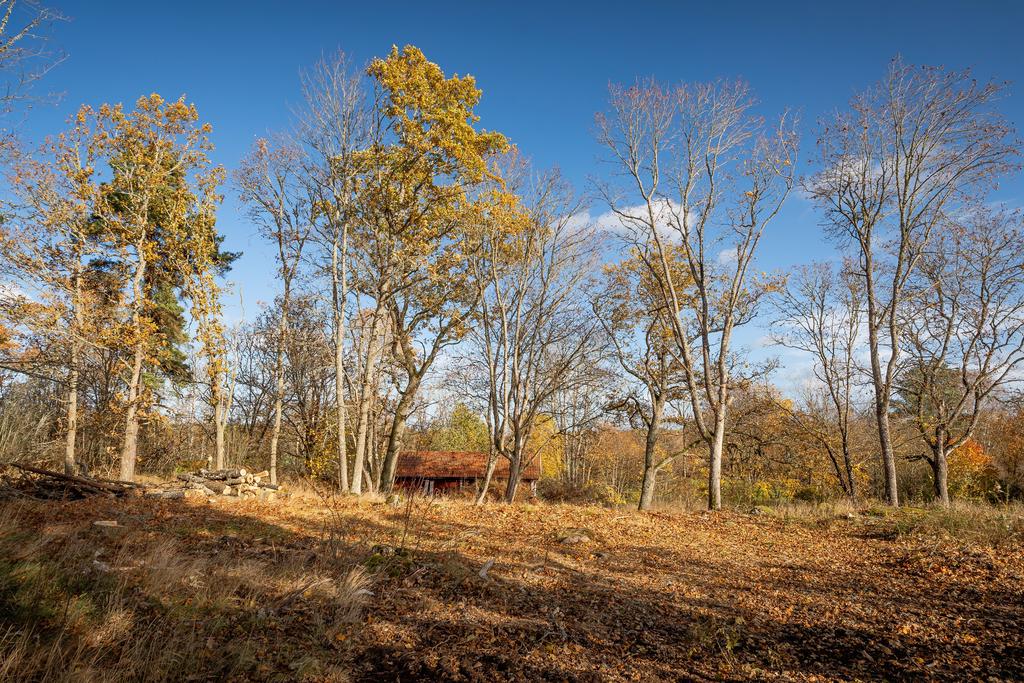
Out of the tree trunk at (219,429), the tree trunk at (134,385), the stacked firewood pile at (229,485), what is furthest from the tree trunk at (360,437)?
the tree trunk at (134,385)

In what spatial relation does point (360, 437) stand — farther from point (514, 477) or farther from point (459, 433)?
point (459, 433)

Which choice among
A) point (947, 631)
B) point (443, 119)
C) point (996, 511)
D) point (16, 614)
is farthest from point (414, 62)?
point (996, 511)

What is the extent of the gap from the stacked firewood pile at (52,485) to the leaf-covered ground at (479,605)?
1875 mm

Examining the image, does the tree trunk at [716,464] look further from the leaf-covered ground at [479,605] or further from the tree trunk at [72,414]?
the tree trunk at [72,414]

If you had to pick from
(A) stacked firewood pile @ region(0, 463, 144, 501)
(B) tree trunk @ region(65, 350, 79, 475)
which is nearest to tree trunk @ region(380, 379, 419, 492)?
(A) stacked firewood pile @ region(0, 463, 144, 501)

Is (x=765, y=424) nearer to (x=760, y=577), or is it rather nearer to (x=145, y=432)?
(x=760, y=577)

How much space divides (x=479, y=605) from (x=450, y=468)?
24037mm

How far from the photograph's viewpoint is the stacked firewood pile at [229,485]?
11992 mm

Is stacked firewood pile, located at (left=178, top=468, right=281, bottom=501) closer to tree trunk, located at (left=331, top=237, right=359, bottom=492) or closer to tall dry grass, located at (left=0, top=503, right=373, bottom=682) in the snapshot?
tree trunk, located at (left=331, top=237, right=359, bottom=492)

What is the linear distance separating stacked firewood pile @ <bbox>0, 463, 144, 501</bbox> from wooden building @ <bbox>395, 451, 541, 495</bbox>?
1815cm

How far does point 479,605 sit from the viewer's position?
5.21 meters

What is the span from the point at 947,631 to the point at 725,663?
7.94 ft

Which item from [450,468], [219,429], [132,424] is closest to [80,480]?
[132,424]

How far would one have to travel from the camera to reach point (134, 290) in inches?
583
